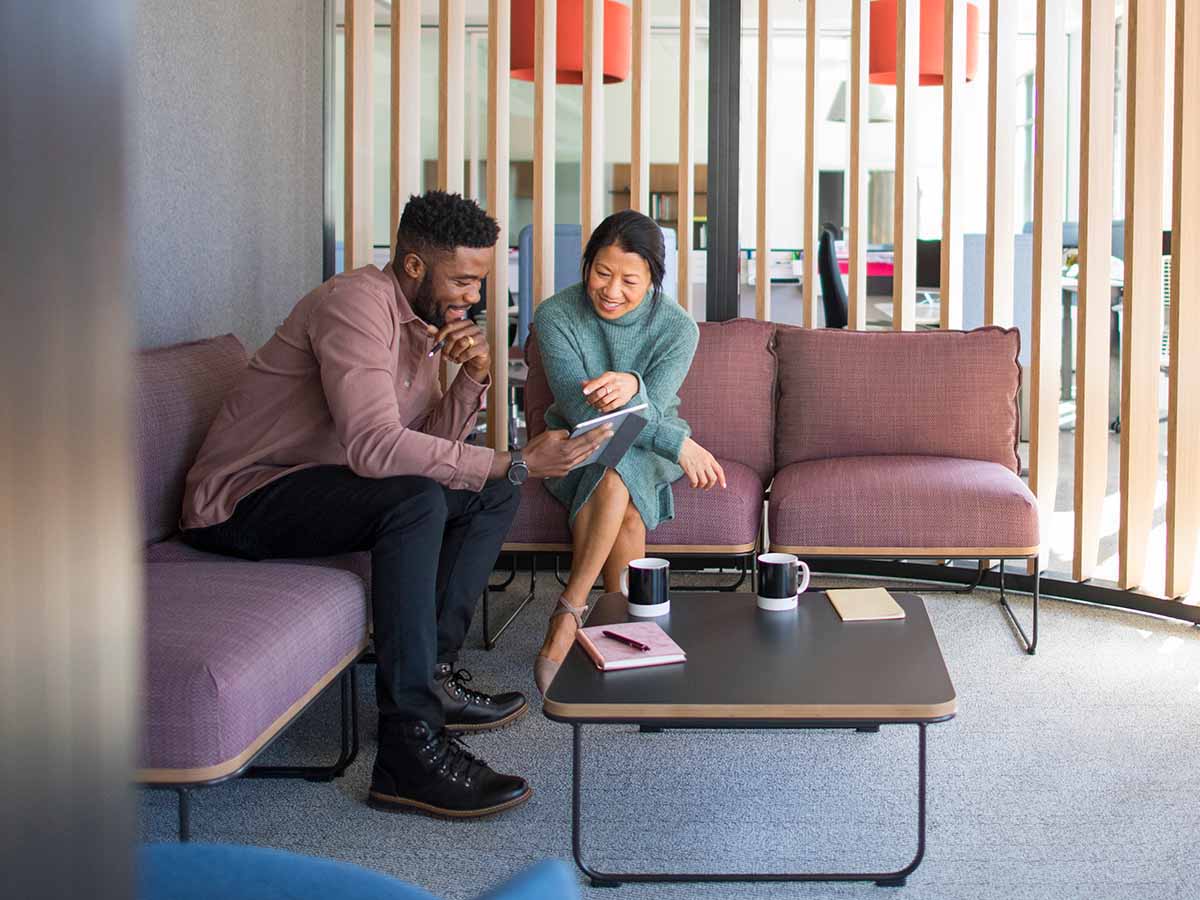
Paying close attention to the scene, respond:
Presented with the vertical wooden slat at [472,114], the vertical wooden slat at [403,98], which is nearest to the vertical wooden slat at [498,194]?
the vertical wooden slat at [403,98]

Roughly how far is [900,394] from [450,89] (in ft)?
5.41

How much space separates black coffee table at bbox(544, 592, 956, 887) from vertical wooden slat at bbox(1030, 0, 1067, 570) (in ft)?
5.27

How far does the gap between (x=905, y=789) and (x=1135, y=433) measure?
5.14 ft

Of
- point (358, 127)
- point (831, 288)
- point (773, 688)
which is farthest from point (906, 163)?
point (831, 288)

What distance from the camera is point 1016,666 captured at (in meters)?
3.15

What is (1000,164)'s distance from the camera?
148 inches

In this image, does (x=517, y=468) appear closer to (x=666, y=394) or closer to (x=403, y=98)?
(x=666, y=394)

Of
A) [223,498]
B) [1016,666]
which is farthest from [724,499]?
[223,498]

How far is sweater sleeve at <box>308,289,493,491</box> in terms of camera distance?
2.45 m

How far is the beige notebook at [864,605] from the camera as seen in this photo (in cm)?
240

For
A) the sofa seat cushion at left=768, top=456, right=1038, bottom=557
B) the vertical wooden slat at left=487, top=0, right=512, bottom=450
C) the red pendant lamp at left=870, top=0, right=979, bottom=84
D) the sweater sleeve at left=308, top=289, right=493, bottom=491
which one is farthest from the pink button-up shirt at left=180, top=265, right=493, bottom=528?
the red pendant lamp at left=870, top=0, right=979, bottom=84

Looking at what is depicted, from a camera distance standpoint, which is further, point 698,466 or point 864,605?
point 698,466

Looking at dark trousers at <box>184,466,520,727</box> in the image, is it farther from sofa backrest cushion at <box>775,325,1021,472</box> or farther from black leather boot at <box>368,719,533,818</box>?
sofa backrest cushion at <box>775,325,1021,472</box>

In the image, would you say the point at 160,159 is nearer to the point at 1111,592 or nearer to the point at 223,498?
the point at 223,498
